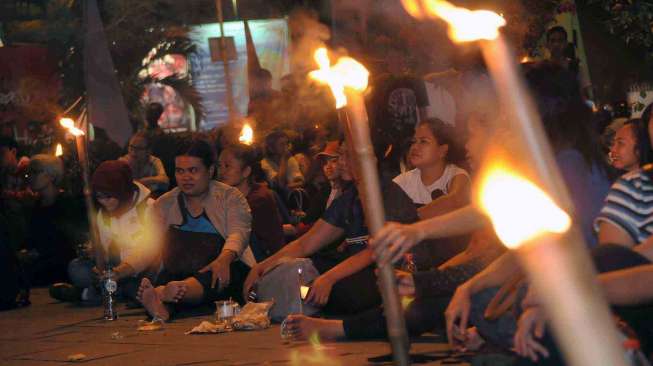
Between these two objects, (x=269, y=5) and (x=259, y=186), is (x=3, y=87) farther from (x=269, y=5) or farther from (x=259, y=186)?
(x=259, y=186)

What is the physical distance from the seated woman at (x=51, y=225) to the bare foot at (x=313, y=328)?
6.36 m

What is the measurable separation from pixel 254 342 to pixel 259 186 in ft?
9.68

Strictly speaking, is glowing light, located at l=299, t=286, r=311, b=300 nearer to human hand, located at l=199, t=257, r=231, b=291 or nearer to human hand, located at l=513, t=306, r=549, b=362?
human hand, located at l=199, t=257, r=231, b=291

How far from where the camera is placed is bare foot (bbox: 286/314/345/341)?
22.7 ft

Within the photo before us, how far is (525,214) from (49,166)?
38.4 feet

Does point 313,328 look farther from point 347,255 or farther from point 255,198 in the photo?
point 255,198

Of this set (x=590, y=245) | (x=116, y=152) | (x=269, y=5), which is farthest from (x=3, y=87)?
(x=590, y=245)

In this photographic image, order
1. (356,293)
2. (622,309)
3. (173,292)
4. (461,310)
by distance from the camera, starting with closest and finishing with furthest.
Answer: (622,309) → (461,310) → (356,293) → (173,292)

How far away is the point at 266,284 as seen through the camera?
8.20 meters

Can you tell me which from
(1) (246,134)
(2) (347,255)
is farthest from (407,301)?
(1) (246,134)

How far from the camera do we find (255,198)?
10.1 metres

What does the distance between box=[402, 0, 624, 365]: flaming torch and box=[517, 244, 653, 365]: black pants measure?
1618mm

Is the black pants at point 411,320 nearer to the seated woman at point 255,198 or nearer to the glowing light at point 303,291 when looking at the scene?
the glowing light at point 303,291

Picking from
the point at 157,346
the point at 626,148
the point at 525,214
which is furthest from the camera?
the point at 157,346
